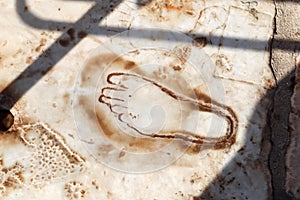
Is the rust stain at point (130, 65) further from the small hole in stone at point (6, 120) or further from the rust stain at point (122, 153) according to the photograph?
the small hole in stone at point (6, 120)

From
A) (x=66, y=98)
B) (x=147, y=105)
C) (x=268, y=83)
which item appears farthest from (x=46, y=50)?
(x=268, y=83)

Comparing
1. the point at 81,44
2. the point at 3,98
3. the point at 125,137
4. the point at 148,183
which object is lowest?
the point at 148,183

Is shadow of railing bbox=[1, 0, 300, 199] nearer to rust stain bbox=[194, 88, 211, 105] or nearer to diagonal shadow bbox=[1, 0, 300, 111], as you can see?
diagonal shadow bbox=[1, 0, 300, 111]

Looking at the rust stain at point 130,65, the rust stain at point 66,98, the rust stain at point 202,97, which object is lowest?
the rust stain at point 202,97

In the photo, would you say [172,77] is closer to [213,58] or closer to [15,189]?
[213,58]

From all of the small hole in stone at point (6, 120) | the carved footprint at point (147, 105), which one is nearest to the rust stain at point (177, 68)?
the carved footprint at point (147, 105)

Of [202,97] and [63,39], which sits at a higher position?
[63,39]

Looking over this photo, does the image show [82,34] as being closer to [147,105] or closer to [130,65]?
[130,65]

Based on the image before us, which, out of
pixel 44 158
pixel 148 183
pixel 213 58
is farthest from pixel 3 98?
pixel 213 58
